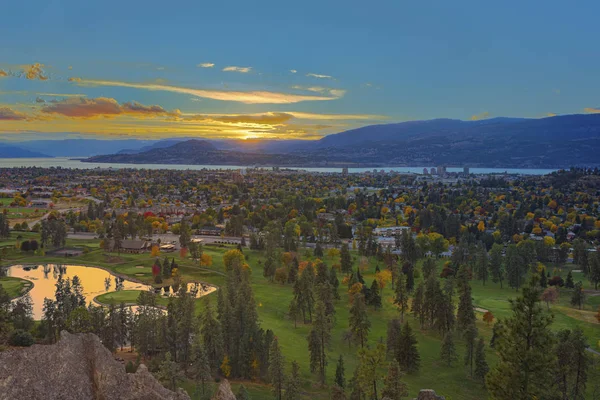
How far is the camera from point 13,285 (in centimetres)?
5712

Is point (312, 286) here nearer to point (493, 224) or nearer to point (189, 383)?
point (189, 383)

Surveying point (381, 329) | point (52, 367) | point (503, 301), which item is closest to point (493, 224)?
point (503, 301)

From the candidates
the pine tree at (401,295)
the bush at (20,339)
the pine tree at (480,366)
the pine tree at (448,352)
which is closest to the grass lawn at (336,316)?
the pine tree at (448,352)

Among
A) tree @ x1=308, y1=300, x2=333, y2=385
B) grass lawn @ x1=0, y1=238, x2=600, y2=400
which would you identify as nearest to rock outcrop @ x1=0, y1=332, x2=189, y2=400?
grass lawn @ x1=0, y1=238, x2=600, y2=400

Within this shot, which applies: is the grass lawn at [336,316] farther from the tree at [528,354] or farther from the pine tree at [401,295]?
the tree at [528,354]

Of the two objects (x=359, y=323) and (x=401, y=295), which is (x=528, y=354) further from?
(x=401, y=295)

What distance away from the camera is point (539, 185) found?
610 feet

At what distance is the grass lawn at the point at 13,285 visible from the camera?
5381 cm

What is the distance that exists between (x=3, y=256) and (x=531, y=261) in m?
81.7

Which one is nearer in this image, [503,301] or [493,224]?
[503,301]

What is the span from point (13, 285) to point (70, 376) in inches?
1915

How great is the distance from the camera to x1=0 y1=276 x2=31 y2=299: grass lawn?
2119 inches

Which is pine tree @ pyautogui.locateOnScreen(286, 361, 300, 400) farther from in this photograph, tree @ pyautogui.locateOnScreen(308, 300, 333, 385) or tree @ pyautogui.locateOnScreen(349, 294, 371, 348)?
tree @ pyautogui.locateOnScreen(349, 294, 371, 348)

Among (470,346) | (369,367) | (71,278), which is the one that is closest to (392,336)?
(470,346)
